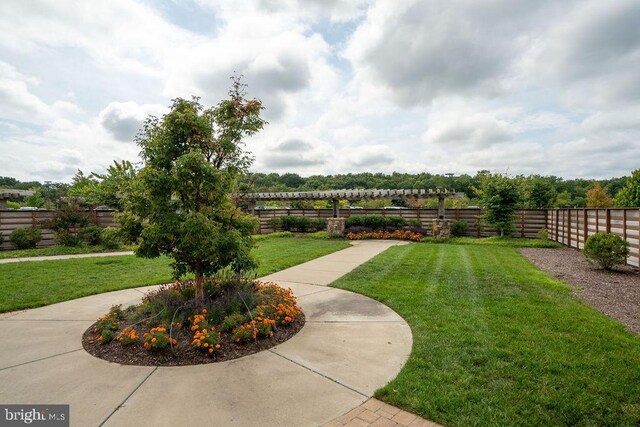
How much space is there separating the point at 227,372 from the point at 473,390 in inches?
89.6

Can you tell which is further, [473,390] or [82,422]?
[473,390]

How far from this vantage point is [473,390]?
2699mm

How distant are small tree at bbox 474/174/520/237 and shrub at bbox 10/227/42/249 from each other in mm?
19898

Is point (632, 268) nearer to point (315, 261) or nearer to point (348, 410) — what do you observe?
point (315, 261)

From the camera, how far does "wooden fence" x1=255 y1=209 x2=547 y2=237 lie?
52.3 ft

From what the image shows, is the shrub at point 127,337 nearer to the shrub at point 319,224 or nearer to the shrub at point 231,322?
the shrub at point 231,322

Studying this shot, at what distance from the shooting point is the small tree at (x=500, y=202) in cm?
1508

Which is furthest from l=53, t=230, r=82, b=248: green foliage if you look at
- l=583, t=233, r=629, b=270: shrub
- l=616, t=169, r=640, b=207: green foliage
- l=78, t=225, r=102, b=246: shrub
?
l=616, t=169, r=640, b=207: green foliage

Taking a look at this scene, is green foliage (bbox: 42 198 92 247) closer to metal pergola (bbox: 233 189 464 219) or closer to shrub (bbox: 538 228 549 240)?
metal pergola (bbox: 233 189 464 219)

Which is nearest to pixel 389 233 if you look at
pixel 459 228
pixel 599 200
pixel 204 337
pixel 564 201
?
pixel 459 228

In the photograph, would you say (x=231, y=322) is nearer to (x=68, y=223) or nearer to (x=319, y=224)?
(x=68, y=223)

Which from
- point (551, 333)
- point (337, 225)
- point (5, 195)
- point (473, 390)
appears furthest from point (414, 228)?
point (5, 195)

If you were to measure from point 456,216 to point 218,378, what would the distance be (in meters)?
16.9

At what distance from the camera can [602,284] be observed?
6.64 m
